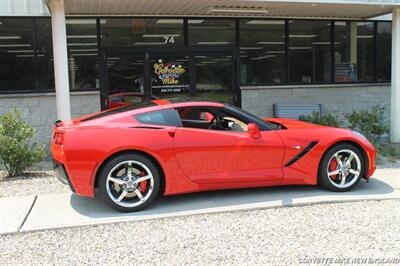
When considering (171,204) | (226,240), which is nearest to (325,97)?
(171,204)

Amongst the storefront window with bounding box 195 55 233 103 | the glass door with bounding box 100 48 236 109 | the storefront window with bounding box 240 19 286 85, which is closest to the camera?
the glass door with bounding box 100 48 236 109

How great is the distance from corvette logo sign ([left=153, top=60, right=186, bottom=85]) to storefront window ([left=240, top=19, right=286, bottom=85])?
1.63 meters

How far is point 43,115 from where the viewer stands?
33.8 ft

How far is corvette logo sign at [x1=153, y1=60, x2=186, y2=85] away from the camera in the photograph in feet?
35.0

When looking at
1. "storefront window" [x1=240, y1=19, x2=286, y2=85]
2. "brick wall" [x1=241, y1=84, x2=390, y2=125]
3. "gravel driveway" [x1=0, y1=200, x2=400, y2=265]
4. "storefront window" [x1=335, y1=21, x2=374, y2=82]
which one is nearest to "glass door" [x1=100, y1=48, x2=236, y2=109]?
"storefront window" [x1=240, y1=19, x2=286, y2=85]

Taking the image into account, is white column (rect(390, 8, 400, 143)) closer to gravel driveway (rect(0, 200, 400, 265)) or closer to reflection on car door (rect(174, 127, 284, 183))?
gravel driveway (rect(0, 200, 400, 265))

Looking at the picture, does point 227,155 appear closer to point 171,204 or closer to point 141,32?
point 171,204

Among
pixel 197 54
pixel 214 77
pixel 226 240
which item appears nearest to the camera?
pixel 226 240

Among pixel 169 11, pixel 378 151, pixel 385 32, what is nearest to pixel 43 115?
pixel 169 11

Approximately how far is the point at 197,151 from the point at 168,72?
5340mm

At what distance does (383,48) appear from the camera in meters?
12.6

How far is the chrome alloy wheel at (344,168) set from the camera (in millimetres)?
6203

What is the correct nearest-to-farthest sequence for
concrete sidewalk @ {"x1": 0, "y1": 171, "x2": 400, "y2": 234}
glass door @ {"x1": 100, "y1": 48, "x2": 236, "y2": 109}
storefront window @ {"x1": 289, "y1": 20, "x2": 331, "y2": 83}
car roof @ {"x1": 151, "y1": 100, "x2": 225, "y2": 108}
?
concrete sidewalk @ {"x1": 0, "y1": 171, "x2": 400, "y2": 234} → car roof @ {"x1": 151, "y1": 100, "x2": 225, "y2": 108} → glass door @ {"x1": 100, "y1": 48, "x2": 236, "y2": 109} → storefront window @ {"x1": 289, "y1": 20, "x2": 331, "y2": 83}

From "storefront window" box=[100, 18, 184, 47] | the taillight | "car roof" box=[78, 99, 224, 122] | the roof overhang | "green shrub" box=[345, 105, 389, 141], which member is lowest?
"green shrub" box=[345, 105, 389, 141]
